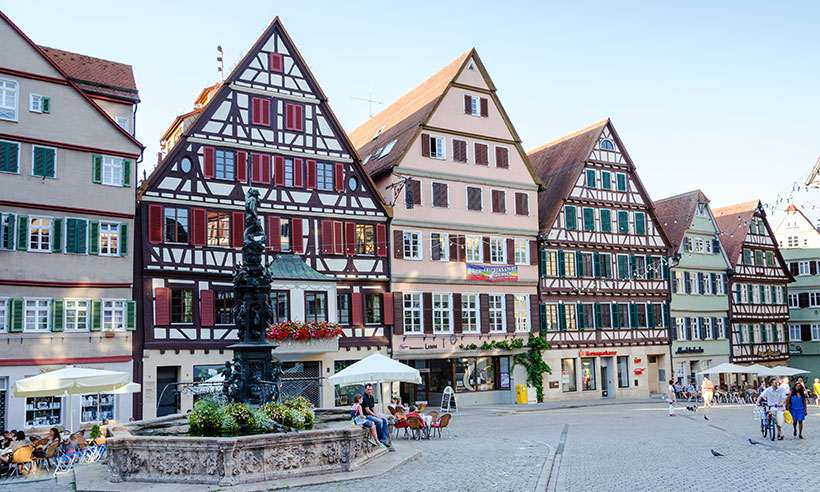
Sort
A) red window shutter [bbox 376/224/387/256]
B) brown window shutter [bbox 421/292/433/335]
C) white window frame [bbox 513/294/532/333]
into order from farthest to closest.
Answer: white window frame [bbox 513/294/532/333], brown window shutter [bbox 421/292/433/335], red window shutter [bbox 376/224/387/256]

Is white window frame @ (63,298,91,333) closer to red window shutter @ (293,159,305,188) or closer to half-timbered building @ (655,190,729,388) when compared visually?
red window shutter @ (293,159,305,188)

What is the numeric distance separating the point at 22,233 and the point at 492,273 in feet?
67.4

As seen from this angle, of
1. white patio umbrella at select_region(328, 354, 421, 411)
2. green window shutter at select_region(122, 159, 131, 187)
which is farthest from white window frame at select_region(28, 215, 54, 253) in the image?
white patio umbrella at select_region(328, 354, 421, 411)

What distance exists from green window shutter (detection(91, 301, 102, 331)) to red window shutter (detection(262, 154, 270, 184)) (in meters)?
8.03

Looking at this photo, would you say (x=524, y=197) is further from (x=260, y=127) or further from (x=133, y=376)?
(x=133, y=376)

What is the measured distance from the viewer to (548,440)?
21000mm

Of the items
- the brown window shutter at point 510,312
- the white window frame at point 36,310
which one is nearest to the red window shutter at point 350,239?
the brown window shutter at point 510,312

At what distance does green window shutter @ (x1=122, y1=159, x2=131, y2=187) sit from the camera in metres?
29.3

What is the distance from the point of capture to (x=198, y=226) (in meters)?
30.8

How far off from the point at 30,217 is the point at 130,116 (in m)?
5.99

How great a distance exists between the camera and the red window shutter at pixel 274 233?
32375mm

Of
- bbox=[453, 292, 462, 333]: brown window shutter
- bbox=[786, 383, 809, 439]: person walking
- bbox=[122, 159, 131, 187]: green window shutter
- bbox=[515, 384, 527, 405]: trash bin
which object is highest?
bbox=[122, 159, 131, 187]: green window shutter

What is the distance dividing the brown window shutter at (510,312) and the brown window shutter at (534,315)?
128 centimetres

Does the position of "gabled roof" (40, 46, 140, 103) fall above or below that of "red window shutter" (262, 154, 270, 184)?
above
